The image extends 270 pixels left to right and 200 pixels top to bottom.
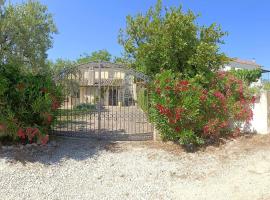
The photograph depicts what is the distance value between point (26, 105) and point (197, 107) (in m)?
4.38

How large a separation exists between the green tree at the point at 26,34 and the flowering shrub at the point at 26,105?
6.42m

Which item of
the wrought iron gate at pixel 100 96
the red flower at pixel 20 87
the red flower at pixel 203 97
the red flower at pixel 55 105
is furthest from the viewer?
the wrought iron gate at pixel 100 96

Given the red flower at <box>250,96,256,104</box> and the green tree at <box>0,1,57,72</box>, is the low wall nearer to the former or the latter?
the red flower at <box>250,96,256,104</box>

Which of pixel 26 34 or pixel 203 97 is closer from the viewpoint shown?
pixel 203 97

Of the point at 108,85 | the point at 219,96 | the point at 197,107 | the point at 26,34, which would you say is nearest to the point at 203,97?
the point at 197,107

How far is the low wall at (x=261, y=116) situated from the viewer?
7.66 m

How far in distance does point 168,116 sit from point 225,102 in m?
1.91

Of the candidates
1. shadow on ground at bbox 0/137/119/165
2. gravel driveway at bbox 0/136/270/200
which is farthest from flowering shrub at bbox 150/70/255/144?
shadow on ground at bbox 0/137/119/165

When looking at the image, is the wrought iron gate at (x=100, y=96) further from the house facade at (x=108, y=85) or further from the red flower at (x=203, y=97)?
the red flower at (x=203, y=97)

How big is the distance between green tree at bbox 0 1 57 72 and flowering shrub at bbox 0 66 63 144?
253 inches

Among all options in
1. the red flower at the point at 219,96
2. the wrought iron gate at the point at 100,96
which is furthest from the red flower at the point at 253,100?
the wrought iron gate at the point at 100,96

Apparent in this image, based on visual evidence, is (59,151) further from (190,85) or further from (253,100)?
(253,100)

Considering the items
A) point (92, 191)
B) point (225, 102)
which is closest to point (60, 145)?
point (92, 191)

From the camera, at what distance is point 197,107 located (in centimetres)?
655
